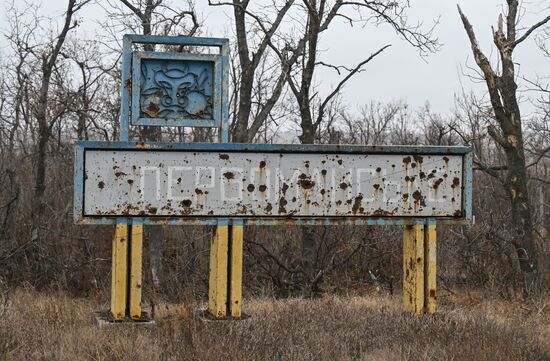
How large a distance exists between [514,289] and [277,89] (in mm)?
6085

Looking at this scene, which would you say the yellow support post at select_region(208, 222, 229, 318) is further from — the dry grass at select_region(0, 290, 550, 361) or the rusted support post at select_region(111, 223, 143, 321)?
the rusted support post at select_region(111, 223, 143, 321)

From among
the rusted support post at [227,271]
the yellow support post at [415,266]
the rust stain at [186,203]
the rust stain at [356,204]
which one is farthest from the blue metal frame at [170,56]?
the yellow support post at [415,266]

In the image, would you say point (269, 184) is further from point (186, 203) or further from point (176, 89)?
point (176, 89)

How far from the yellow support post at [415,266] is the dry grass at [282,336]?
188 millimetres

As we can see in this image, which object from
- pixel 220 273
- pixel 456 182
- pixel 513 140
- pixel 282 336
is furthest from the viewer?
pixel 513 140

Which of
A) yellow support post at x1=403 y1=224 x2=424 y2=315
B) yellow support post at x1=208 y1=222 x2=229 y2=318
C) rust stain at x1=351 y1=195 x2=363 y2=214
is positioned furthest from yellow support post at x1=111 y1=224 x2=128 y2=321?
yellow support post at x1=403 y1=224 x2=424 y2=315

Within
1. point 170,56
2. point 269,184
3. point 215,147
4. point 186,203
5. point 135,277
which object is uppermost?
point 170,56

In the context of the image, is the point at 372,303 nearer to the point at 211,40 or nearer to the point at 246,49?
the point at 211,40

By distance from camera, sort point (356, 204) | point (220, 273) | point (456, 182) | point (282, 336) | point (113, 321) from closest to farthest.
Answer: point (282, 336) < point (113, 321) < point (220, 273) < point (356, 204) < point (456, 182)

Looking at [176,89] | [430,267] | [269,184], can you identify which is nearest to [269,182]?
[269,184]

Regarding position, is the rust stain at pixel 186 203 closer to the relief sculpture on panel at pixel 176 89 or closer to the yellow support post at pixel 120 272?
the yellow support post at pixel 120 272

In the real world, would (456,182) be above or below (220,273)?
above

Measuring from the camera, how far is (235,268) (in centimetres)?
555

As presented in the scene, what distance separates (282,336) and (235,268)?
895 millimetres
